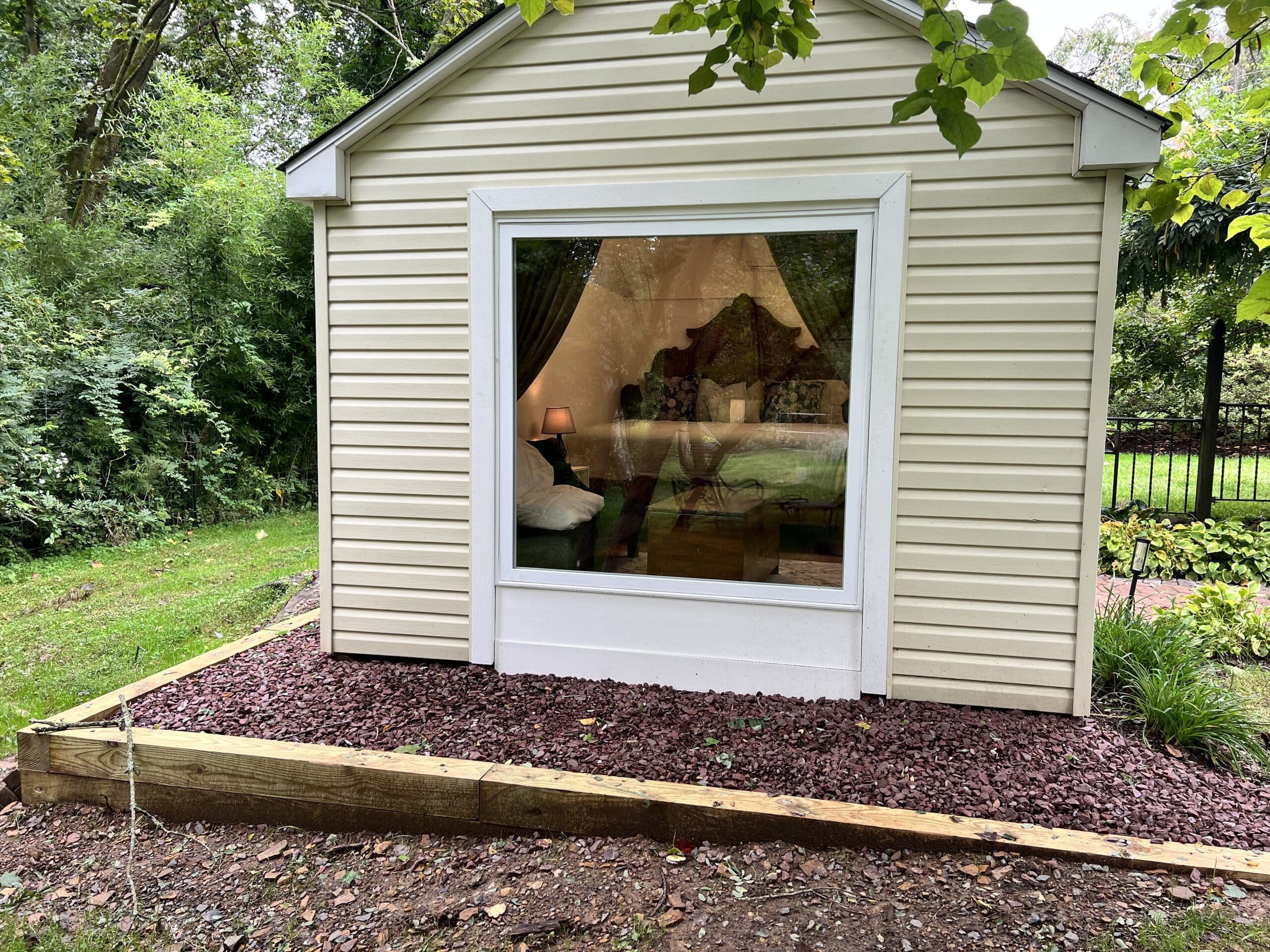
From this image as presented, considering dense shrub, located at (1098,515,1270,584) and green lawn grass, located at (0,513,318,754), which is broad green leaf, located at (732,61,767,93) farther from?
dense shrub, located at (1098,515,1270,584)

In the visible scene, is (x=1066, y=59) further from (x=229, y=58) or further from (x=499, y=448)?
(x=499, y=448)

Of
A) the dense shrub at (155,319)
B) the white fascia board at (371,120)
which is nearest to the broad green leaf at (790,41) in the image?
the white fascia board at (371,120)

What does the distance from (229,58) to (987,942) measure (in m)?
11.4

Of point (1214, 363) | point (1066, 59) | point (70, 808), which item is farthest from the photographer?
point (1066, 59)

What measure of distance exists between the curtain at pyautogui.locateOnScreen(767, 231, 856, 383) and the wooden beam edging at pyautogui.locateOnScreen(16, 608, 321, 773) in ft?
10.2

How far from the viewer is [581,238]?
3.35 m

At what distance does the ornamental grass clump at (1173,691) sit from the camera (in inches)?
111

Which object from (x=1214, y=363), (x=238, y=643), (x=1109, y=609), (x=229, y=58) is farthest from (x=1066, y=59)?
(x=238, y=643)

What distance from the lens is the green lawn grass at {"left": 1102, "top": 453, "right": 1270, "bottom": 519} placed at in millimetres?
7195

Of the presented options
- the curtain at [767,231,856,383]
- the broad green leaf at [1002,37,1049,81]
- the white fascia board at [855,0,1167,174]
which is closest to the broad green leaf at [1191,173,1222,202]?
the white fascia board at [855,0,1167,174]

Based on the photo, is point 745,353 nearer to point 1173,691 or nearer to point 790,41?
point 790,41

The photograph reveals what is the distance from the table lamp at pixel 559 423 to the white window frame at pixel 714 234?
0.52ft

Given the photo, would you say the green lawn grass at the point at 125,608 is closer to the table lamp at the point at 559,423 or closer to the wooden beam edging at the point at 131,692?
the wooden beam edging at the point at 131,692

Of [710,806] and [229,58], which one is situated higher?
[229,58]
